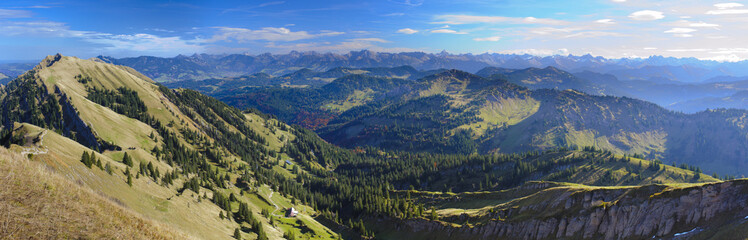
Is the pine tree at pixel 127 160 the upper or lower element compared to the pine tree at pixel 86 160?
lower

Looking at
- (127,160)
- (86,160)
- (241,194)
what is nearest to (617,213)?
(86,160)

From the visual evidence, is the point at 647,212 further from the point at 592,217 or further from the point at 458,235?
the point at 458,235

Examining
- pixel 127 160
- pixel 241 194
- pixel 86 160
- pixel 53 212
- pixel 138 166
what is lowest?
pixel 241 194

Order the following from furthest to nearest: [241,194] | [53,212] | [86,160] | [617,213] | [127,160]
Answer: [241,194]
[127,160]
[86,160]
[617,213]
[53,212]

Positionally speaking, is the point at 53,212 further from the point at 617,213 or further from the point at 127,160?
the point at 617,213

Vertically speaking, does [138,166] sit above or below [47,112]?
below

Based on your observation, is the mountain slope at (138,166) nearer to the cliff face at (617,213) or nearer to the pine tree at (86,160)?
the pine tree at (86,160)

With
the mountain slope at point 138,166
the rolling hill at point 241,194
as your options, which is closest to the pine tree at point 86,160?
the rolling hill at point 241,194
